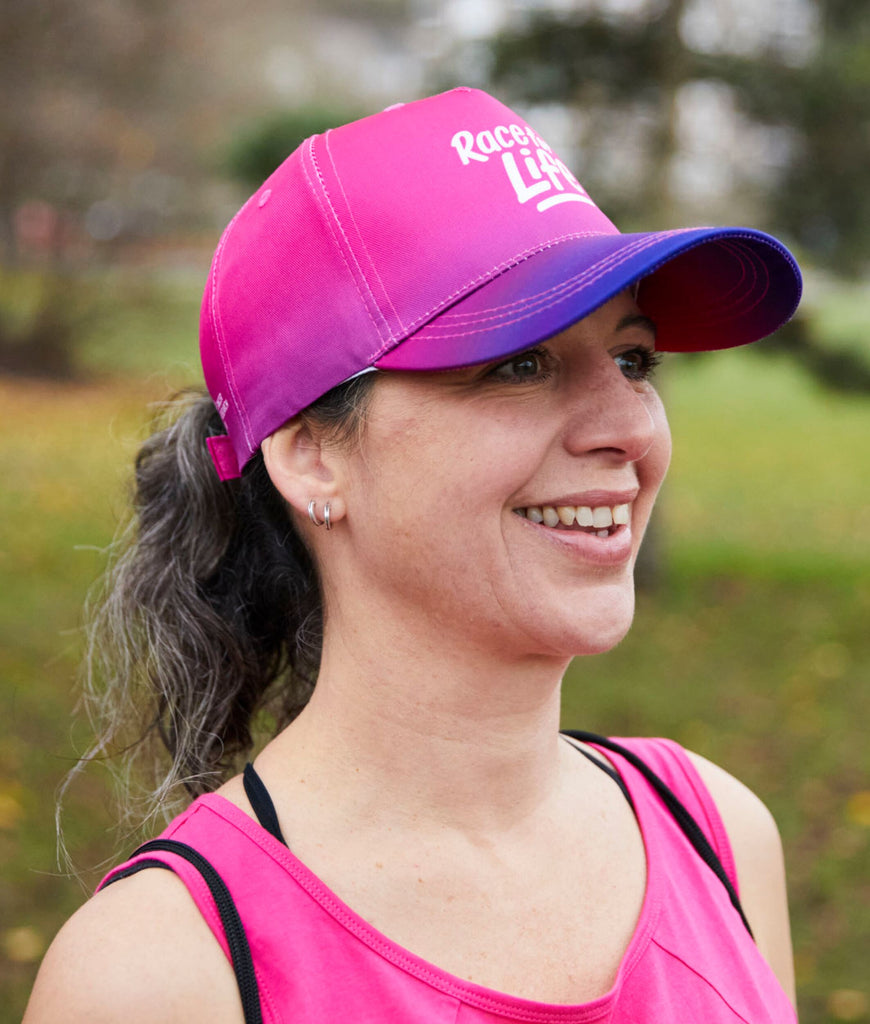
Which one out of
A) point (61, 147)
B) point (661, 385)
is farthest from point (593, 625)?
point (61, 147)

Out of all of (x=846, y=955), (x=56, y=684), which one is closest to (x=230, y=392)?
(x=846, y=955)

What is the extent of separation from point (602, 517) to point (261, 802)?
638 mm

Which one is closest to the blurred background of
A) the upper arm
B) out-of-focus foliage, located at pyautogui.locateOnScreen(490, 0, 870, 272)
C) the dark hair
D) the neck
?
out-of-focus foliage, located at pyautogui.locateOnScreen(490, 0, 870, 272)

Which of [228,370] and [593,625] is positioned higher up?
[228,370]

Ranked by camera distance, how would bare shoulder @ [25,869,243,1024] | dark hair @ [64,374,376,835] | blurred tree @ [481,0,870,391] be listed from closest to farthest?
bare shoulder @ [25,869,243,1024] < dark hair @ [64,374,376,835] < blurred tree @ [481,0,870,391]

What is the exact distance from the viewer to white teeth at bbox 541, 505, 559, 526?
1.64 m

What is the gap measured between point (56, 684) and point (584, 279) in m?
5.02

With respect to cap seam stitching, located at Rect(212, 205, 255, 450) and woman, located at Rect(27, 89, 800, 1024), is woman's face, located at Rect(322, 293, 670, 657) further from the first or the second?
cap seam stitching, located at Rect(212, 205, 255, 450)

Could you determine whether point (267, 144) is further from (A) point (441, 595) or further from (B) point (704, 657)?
(A) point (441, 595)

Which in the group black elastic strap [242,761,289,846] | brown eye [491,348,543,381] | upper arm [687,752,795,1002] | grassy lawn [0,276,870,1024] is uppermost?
brown eye [491,348,543,381]

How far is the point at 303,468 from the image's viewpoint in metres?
1.76

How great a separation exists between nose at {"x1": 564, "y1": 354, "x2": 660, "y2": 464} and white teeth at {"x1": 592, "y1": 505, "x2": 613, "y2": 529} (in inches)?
2.9

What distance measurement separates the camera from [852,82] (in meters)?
7.79

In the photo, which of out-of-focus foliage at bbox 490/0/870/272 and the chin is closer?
the chin
